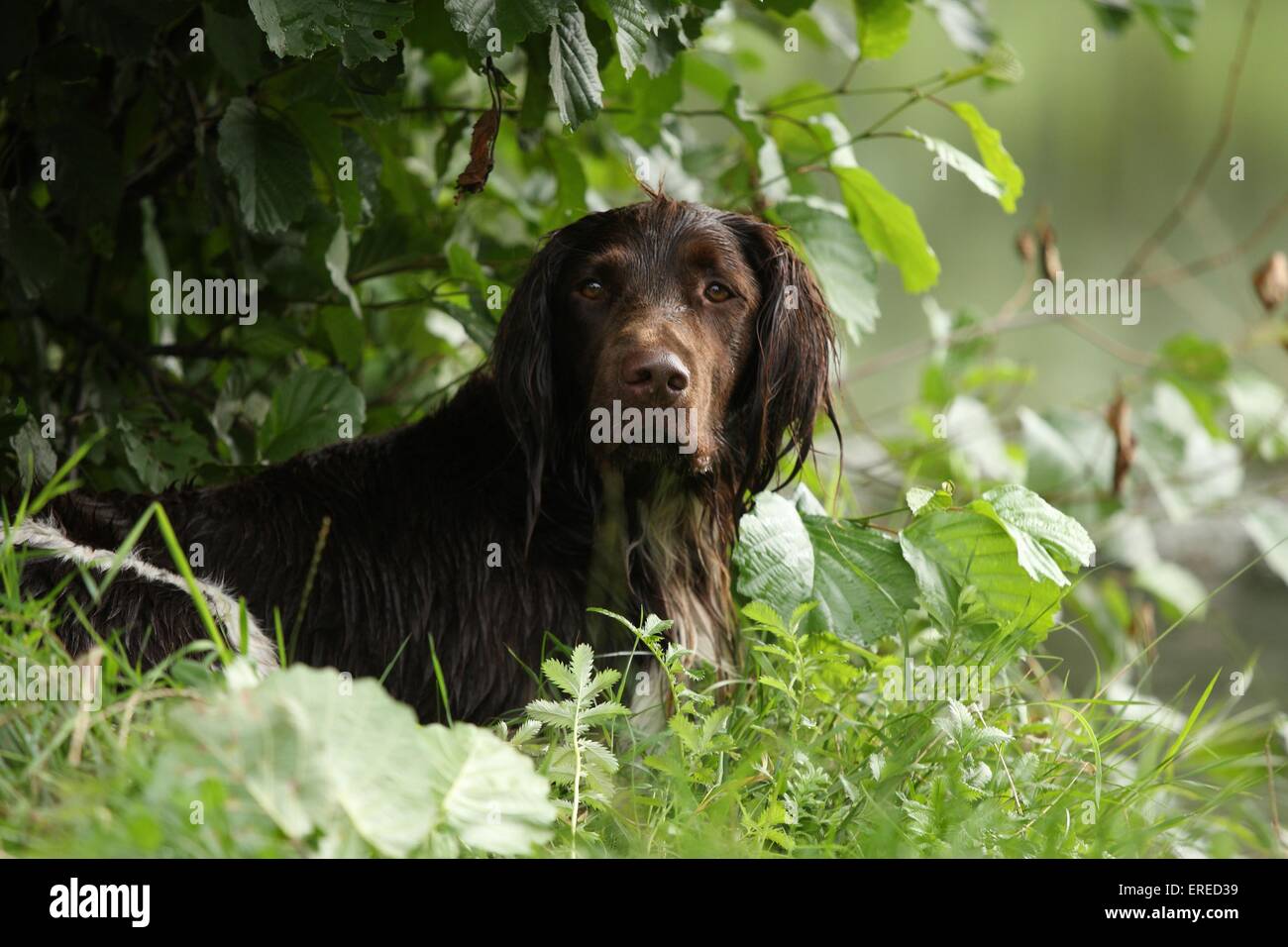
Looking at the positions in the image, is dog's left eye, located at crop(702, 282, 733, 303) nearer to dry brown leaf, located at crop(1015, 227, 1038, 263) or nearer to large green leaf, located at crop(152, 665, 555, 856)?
large green leaf, located at crop(152, 665, 555, 856)

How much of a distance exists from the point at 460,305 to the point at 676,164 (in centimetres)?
153

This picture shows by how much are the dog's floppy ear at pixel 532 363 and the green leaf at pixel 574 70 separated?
464mm

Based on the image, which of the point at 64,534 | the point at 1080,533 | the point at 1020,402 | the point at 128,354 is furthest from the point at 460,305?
the point at 1020,402

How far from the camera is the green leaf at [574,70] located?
3.13 m

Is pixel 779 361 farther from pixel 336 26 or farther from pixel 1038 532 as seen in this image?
pixel 336 26

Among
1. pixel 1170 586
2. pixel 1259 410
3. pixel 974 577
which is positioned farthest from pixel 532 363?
pixel 1259 410

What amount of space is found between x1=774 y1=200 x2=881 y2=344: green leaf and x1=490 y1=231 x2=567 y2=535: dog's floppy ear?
0.88 m

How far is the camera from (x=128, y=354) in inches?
170

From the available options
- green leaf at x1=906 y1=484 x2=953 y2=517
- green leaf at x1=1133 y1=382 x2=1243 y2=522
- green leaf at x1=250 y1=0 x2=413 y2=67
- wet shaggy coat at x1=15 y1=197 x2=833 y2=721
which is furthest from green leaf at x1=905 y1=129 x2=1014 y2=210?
green leaf at x1=1133 y1=382 x2=1243 y2=522

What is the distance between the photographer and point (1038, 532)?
3.34 m

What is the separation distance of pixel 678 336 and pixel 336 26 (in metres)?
1.02

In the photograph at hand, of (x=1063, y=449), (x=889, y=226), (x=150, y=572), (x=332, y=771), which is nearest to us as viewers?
(x=332, y=771)

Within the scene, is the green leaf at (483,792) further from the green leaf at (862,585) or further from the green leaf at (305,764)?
the green leaf at (862,585)
